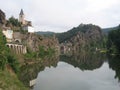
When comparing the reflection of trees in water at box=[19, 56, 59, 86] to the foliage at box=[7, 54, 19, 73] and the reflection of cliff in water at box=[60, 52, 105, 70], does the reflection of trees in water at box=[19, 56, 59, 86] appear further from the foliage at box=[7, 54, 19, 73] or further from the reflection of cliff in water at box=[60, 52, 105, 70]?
the reflection of cliff in water at box=[60, 52, 105, 70]

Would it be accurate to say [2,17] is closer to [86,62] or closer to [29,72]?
[86,62]

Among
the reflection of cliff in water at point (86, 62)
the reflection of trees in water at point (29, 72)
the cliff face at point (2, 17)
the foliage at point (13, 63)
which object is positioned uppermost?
the cliff face at point (2, 17)

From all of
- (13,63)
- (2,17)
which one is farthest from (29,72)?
(2,17)

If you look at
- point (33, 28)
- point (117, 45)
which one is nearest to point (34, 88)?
point (117, 45)

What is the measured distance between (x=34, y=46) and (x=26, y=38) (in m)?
5.35

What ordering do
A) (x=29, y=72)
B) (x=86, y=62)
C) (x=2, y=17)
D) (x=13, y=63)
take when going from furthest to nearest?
(x=86, y=62)
(x=2, y=17)
(x=29, y=72)
(x=13, y=63)

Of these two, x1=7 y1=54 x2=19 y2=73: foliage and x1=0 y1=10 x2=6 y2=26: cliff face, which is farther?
x1=0 y1=10 x2=6 y2=26: cliff face

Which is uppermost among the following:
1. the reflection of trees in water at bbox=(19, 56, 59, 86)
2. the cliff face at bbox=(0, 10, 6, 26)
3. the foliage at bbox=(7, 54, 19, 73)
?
the cliff face at bbox=(0, 10, 6, 26)

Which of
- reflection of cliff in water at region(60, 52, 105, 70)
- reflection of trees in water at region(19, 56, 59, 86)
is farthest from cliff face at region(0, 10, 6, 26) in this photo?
reflection of cliff in water at region(60, 52, 105, 70)

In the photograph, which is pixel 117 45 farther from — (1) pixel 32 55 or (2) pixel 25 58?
(2) pixel 25 58

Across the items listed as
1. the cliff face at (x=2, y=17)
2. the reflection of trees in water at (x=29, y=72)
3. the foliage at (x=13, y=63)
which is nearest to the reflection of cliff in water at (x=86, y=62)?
the reflection of trees in water at (x=29, y=72)

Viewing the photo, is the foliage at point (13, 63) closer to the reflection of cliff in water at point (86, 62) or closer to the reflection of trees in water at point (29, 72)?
the reflection of trees in water at point (29, 72)

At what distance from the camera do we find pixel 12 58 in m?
55.9

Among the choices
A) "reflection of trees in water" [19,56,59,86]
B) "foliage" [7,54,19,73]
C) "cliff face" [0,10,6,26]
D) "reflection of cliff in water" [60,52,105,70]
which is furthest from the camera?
"cliff face" [0,10,6,26]
